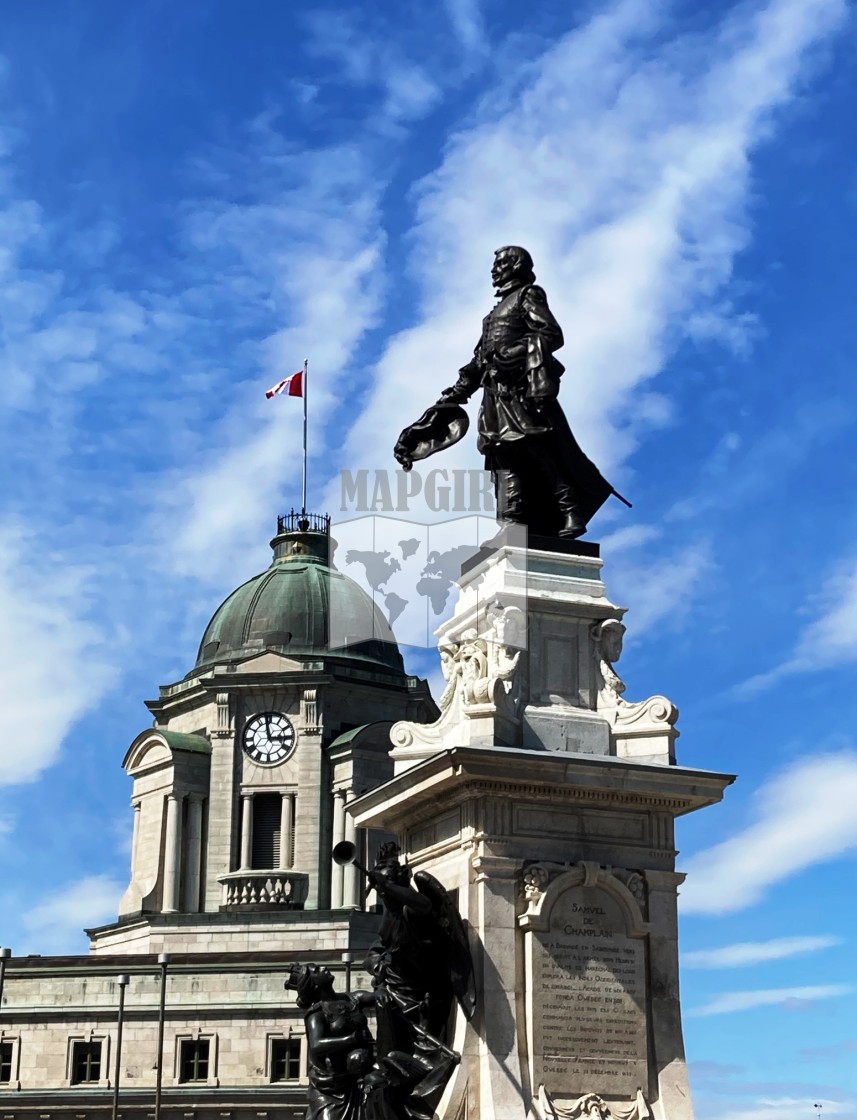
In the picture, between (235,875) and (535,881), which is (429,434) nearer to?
(535,881)

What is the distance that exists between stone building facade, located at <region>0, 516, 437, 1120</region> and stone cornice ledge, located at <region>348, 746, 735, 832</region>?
54543 mm

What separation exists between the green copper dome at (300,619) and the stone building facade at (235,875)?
0.10 m

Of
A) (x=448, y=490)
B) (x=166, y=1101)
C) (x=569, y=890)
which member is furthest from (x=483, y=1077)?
(x=166, y=1101)

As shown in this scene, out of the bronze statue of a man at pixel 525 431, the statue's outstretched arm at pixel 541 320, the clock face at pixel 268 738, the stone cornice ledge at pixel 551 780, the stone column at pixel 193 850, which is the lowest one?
the stone cornice ledge at pixel 551 780

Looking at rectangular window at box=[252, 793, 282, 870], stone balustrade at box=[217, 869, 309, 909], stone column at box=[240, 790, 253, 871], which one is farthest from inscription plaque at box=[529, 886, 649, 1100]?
rectangular window at box=[252, 793, 282, 870]

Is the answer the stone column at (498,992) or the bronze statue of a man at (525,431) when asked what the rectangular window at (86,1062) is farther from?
the stone column at (498,992)

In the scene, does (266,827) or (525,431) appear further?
(266,827)

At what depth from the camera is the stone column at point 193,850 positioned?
271 ft

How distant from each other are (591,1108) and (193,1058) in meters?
58.3

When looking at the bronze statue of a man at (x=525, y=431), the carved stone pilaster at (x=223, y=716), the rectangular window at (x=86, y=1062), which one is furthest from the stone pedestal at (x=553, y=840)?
the carved stone pilaster at (x=223, y=716)

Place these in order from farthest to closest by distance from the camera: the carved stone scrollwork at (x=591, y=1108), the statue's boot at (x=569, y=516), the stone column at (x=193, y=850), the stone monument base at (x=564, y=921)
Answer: the stone column at (x=193, y=850) → the statue's boot at (x=569, y=516) → the stone monument base at (x=564, y=921) → the carved stone scrollwork at (x=591, y=1108)

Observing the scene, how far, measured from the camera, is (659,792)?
16.5 m

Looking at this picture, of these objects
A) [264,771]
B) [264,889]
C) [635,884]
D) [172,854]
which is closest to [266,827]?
[264,771]

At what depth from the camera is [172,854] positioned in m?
82.9
